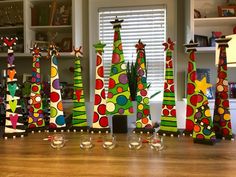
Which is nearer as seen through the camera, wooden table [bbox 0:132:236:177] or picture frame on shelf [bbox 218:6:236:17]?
wooden table [bbox 0:132:236:177]

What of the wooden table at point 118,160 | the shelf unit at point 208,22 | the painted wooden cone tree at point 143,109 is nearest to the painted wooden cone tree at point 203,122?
the wooden table at point 118,160

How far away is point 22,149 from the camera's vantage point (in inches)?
44.2

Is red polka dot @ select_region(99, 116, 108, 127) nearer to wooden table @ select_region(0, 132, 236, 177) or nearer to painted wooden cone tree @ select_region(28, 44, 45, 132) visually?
wooden table @ select_region(0, 132, 236, 177)

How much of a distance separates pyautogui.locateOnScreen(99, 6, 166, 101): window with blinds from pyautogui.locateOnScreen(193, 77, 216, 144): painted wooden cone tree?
161cm

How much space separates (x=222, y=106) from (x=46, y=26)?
1.93 m

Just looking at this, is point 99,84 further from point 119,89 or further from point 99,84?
point 119,89

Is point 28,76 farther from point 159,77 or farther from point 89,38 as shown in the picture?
point 159,77

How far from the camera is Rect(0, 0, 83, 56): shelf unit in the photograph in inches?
101

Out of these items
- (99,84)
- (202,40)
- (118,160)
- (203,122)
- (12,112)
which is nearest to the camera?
(118,160)

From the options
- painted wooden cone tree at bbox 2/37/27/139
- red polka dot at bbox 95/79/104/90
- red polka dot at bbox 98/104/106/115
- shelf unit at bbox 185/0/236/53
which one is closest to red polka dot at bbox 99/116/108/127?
red polka dot at bbox 98/104/106/115

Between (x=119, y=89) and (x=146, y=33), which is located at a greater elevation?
(x=146, y=33)

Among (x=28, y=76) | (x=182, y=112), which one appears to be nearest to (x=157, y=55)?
(x=182, y=112)

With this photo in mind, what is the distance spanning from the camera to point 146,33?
2.80m

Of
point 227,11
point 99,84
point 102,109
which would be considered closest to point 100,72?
point 99,84
